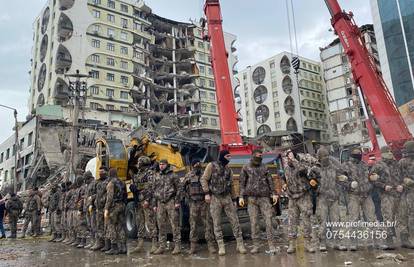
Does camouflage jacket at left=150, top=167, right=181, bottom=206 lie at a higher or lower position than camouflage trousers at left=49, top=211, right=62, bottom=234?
higher

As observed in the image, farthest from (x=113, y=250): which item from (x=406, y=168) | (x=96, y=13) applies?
(x=96, y=13)

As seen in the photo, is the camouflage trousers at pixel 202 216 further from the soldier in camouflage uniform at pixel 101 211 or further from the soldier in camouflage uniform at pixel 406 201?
the soldier in camouflage uniform at pixel 406 201

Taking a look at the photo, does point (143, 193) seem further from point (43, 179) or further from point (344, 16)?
point (43, 179)

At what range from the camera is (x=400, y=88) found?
3084cm

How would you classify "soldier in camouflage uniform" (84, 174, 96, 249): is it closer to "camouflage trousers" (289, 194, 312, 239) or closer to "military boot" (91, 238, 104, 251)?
"military boot" (91, 238, 104, 251)

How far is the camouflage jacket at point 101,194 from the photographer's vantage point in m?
9.05

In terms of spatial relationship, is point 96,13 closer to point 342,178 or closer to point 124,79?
point 124,79

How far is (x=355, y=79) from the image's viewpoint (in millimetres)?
13758

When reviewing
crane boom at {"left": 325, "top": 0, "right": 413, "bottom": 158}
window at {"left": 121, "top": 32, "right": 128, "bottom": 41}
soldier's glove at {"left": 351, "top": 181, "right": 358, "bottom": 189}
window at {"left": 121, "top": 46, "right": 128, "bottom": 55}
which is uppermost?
window at {"left": 121, "top": 32, "right": 128, "bottom": 41}

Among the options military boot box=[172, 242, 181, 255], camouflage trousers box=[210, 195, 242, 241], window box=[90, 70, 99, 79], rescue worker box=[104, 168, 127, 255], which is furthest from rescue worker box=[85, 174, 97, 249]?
window box=[90, 70, 99, 79]

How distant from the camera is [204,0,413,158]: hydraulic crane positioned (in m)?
12.1

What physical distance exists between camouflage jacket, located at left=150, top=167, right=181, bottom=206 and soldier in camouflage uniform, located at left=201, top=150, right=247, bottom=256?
0.88 m

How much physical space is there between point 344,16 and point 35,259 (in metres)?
13.4

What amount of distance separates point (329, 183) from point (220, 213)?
2.45 m
